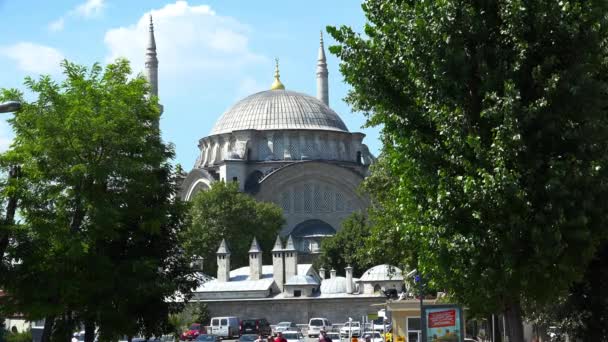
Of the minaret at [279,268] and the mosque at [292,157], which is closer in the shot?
the minaret at [279,268]

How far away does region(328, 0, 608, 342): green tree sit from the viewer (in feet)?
56.3

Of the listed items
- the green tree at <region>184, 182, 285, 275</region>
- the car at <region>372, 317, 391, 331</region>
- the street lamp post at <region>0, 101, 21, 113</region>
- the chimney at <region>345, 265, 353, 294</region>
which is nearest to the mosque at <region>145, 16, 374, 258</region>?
the green tree at <region>184, 182, 285, 275</region>

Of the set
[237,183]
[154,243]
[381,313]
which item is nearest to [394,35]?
[154,243]

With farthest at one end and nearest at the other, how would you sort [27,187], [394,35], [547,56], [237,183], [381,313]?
1. [237,183]
2. [381,313]
3. [27,187]
4. [394,35]
5. [547,56]

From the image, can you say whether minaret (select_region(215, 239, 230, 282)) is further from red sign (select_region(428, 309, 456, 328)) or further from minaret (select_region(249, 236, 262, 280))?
red sign (select_region(428, 309, 456, 328))

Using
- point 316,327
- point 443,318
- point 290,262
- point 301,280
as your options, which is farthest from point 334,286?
point 443,318

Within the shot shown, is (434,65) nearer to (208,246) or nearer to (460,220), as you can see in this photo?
(460,220)

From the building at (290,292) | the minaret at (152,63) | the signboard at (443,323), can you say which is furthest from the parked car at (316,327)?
the minaret at (152,63)

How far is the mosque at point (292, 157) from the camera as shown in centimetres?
9069

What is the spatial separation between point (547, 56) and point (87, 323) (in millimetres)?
16705

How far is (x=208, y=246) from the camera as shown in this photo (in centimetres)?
7819

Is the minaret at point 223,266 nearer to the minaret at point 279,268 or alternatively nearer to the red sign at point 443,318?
the minaret at point 279,268

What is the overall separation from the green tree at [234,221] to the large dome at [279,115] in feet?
59.8

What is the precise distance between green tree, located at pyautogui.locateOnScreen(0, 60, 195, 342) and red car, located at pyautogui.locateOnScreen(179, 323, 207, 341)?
22518 mm
